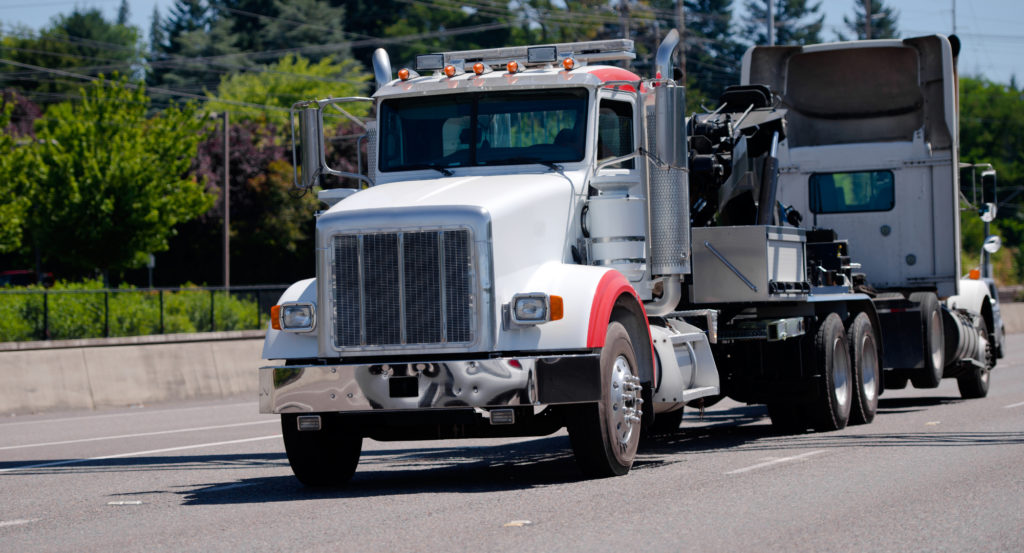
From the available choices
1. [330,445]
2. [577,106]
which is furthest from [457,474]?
[577,106]

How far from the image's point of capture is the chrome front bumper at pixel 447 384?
31.7 ft

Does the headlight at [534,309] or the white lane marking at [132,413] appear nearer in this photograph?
the headlight at [534,309]

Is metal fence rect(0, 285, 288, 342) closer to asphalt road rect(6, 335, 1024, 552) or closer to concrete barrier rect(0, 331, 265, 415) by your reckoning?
concrete barrier rect(0, 331, 265, 415)

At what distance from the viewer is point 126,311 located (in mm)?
25281

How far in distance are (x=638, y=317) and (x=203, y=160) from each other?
4352cm

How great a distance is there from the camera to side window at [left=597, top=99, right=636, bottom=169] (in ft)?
38.2

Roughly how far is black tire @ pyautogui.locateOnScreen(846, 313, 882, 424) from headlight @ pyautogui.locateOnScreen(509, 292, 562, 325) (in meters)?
6.14

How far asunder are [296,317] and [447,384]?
1280mm

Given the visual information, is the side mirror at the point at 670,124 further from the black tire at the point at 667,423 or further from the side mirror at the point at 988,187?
the side mirror at the point at 988,187

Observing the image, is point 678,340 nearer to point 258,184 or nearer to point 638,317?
point 638,317

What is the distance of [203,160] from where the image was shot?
173ft

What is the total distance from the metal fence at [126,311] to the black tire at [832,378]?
45.3 ft

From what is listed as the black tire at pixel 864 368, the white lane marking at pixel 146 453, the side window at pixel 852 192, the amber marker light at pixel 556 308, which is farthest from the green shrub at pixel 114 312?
the amber marker light at pixel 556 308

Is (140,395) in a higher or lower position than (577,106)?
lower
